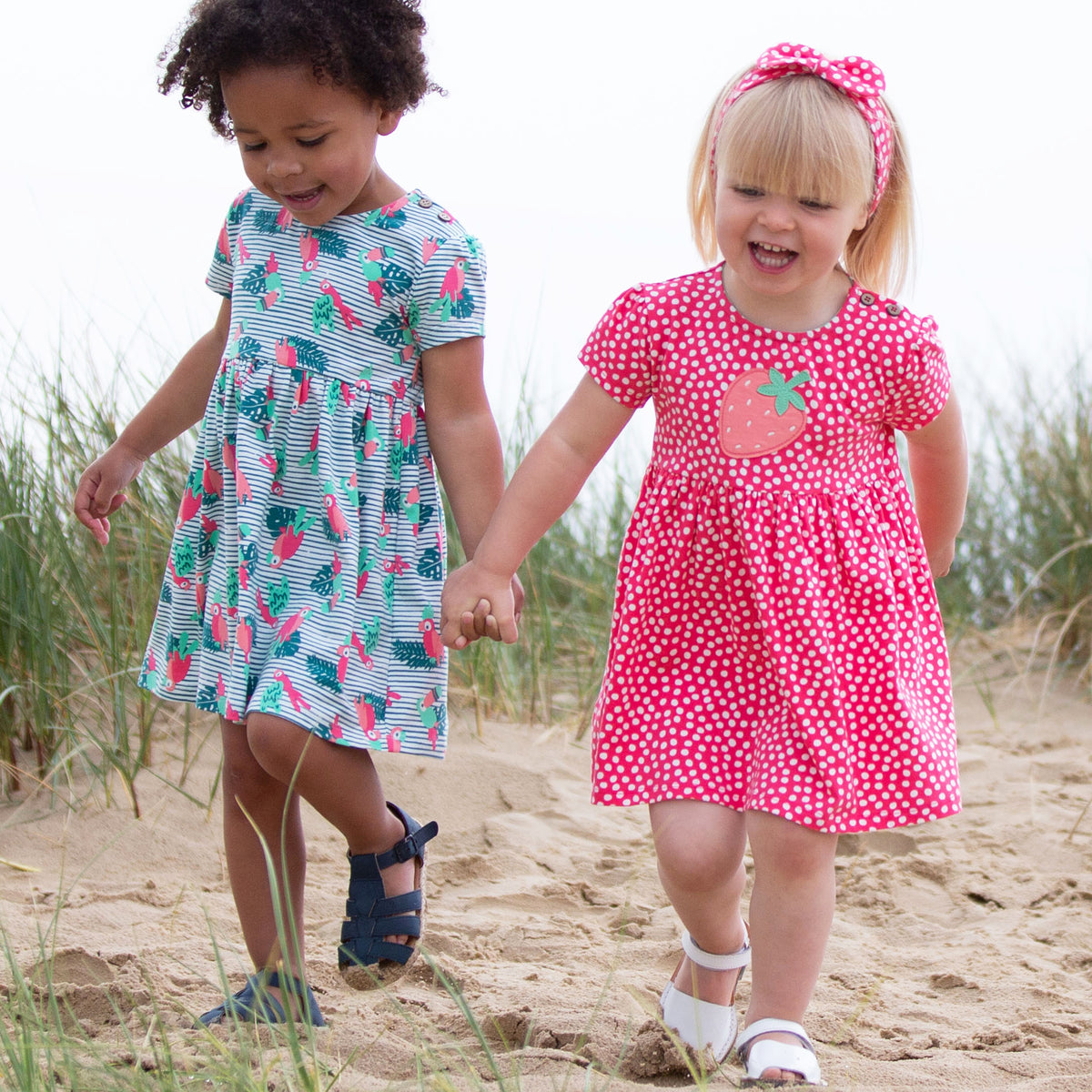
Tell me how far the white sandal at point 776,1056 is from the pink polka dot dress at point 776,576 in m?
0.31

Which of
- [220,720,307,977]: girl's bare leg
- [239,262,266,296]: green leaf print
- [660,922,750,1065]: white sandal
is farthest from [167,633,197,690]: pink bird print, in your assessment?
[660,922,750,1065]: white sandal

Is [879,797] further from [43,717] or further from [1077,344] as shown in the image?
[1077,344]

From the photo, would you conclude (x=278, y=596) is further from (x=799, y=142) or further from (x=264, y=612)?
(x=799, y=142)

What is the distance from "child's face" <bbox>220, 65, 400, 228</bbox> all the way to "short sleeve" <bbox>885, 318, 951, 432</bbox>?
925mm

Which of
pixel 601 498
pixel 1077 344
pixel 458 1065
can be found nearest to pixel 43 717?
pixel 458 1065

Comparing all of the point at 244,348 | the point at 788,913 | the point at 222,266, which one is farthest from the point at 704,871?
the point at 222,266

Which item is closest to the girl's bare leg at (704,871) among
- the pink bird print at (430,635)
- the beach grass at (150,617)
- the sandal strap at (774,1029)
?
the sandal strap at (774,1029)

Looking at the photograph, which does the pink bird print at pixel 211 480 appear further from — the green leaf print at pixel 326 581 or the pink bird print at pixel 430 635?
the pink bird print at pixel 430 635

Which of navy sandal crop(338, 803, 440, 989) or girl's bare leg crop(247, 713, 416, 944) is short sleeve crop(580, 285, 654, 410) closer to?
girl's bare leg crop(247, 713, 416, 944)

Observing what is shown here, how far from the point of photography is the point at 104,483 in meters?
2.64

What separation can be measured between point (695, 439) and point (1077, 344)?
350 cm

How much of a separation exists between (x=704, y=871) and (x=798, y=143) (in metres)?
1.08

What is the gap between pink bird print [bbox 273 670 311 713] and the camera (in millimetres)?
2150

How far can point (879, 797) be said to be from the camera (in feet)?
6.93
